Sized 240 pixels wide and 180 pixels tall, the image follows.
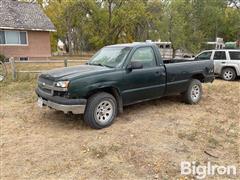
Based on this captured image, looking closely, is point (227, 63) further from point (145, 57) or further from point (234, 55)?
point (145, 57)

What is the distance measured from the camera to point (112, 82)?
18.5 feet

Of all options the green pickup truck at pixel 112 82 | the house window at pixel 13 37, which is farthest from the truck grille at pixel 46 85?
the house window at pixel 13 37

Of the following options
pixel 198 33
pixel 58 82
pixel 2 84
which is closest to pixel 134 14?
pixel 198 33

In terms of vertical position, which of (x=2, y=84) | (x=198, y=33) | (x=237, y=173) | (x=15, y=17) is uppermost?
(x=15, y=17)

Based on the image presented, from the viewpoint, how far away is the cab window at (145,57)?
20.5ft

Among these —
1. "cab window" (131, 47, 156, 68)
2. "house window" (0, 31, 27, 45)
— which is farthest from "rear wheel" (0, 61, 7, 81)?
"house window" (0, 31, 27, 45)

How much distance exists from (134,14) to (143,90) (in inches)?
1033

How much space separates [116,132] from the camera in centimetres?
535

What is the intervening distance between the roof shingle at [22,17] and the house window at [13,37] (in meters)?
0.75

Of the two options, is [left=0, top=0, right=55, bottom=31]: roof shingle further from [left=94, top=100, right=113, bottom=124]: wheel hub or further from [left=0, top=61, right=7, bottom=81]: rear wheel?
[left=94, top=100, right=113, bottom=124]: wheel hub

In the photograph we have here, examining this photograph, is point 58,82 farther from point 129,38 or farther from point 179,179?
point 129,38

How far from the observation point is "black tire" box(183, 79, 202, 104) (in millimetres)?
7371

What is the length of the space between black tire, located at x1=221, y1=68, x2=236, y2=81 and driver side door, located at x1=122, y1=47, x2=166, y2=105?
22.7ft

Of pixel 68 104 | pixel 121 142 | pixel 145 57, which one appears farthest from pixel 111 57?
pixel 121 142
